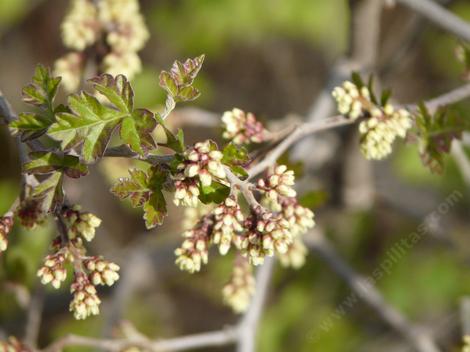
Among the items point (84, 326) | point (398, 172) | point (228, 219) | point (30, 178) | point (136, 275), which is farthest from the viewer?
point (398, 172)

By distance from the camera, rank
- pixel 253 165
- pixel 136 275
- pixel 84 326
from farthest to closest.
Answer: pixel 84 326
pixel 136 275
pixel 253 165

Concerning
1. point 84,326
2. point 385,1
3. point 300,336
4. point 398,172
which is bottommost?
point 300,336

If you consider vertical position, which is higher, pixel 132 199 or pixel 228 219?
pixel 132 199

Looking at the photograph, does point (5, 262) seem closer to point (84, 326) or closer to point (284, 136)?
point (284, 136)

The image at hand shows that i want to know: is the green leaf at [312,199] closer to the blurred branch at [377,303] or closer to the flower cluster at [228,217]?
the flower cluster at [228,217]

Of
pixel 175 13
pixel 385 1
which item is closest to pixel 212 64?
pixel 175 13

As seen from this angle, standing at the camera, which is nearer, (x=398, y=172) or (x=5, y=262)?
(x=5, y=262)
